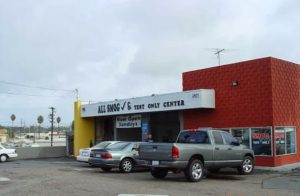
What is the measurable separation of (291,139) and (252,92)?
3.09 meters

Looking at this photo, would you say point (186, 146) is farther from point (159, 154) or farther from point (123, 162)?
point (123, 162)

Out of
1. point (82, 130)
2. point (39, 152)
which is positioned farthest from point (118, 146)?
point (39, 152)

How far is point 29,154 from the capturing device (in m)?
38.0

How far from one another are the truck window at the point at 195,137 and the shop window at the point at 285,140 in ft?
18.3

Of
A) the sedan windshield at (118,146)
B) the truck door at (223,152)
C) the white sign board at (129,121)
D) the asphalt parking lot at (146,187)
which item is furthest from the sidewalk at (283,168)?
the white sign board at (129,121)

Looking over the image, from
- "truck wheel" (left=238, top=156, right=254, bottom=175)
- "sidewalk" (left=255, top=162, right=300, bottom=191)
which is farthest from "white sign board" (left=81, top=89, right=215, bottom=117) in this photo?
"truck wheel" (left=238, top=156, right=254, bottom=175)

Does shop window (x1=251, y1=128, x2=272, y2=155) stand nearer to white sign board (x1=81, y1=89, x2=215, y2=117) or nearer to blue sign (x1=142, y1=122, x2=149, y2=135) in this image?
white sign board (x1=81, y1=89, x2=215, y2=117)

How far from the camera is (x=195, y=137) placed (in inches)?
676

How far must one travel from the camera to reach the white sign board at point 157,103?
76.8ft

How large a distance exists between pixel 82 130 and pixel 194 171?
20.1 m

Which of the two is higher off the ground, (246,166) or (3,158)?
(246,166)

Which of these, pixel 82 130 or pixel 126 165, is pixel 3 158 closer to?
pixel 82 130

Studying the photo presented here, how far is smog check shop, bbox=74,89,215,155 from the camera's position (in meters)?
23.9

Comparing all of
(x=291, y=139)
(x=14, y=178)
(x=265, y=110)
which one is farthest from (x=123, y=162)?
(x=291, y=139)
